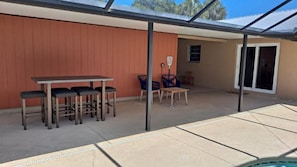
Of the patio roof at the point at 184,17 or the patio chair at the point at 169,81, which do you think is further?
the patio chair at the point at 169,81

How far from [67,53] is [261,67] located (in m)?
6.81

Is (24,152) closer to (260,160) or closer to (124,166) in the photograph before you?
(124,166)

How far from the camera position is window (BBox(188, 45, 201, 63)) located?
10406 millimetres

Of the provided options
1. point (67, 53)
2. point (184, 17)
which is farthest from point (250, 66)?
point (67, 53)

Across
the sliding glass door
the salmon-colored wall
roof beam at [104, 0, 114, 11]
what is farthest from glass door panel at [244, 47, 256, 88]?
roof beam at [104, 0, 114, 11]

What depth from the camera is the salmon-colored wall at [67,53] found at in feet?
16.4

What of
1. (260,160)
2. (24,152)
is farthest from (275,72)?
(24,152)

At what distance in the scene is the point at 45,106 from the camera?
4254mm

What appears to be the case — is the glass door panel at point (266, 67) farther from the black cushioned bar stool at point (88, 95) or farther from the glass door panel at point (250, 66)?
the black cushioned bar stool at point (88, 95)

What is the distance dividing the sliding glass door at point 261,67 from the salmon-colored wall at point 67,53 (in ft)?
11.7

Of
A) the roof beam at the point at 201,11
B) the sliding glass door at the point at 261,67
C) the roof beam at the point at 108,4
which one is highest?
the roof beam at the point at 201,11

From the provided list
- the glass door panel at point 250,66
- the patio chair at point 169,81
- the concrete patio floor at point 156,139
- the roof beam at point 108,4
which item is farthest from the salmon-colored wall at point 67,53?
the glass door panel at point 250,66

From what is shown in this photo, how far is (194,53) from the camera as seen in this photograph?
10609 mm

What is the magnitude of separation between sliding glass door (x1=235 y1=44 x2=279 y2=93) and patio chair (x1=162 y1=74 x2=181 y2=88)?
3.05 metres
